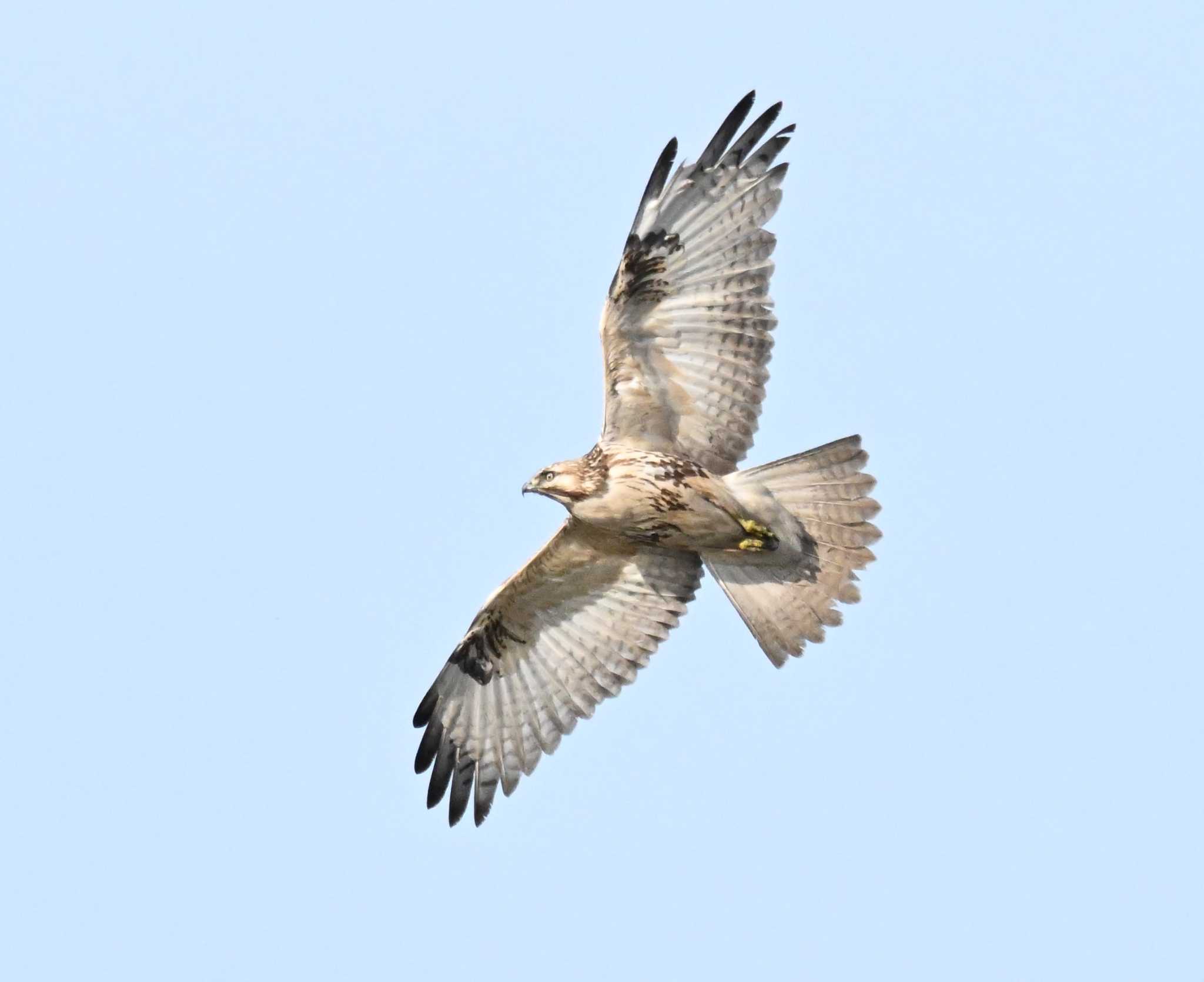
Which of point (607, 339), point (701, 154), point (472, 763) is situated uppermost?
point (701, 154)

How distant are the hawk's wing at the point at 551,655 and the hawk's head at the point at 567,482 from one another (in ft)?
2.71

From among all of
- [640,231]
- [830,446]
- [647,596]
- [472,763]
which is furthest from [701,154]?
[472,763]

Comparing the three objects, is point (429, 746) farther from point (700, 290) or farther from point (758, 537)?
Result: point (700, 290)

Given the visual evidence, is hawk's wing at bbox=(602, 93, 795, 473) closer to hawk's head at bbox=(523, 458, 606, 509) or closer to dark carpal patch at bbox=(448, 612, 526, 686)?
hawk's head at bbox=(523, 458, 606, 509)

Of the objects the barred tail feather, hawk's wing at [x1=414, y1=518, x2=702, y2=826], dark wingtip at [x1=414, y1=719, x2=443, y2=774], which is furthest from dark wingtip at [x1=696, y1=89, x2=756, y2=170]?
dark wingtip at [x1=414, y1=719, x2=443, y2=774]

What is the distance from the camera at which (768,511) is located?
38.4ft

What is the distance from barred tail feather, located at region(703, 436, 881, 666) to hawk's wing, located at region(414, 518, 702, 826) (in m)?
0.51

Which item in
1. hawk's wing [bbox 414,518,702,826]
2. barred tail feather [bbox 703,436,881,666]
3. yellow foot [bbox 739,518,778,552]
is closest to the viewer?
yellow foot [bbox 739,518,778,552]

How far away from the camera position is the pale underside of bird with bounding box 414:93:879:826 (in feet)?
37.8

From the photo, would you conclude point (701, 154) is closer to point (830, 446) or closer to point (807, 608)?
point (830, 446)

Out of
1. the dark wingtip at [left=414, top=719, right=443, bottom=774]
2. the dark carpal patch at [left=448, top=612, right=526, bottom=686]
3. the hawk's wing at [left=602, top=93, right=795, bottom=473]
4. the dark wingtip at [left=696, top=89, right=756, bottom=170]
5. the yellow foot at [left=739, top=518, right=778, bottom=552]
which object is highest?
the dark wingtip at [left=696, top=89, right=756, bottom=170]

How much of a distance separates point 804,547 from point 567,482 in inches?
58.2

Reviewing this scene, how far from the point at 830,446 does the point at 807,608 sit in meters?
0.96

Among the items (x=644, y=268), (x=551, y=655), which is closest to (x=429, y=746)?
(x=551, y=655)
